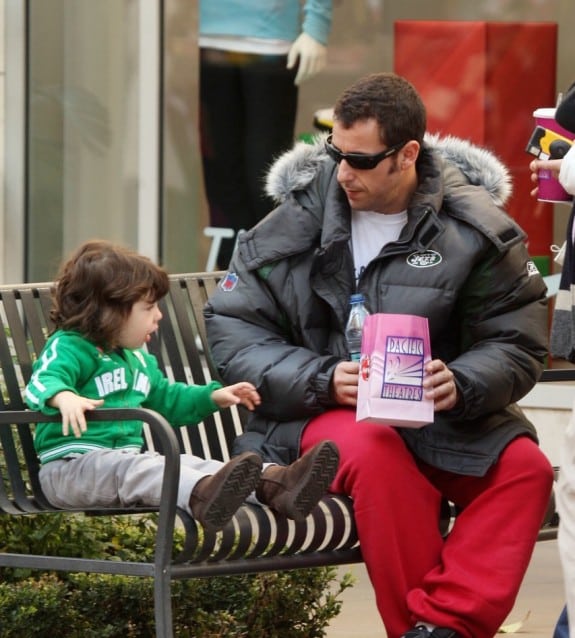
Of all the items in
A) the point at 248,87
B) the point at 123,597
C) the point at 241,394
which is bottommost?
the point at 123,597

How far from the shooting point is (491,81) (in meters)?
8.10

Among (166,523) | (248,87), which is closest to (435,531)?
(166,523)

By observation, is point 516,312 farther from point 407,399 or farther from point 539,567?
point 539,567

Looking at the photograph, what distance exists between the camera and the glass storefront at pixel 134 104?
827 centimetres

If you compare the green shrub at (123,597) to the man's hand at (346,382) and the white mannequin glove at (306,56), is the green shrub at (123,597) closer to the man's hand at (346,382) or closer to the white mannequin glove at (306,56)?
the man's hand at (346,382)

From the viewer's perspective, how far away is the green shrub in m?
4.99

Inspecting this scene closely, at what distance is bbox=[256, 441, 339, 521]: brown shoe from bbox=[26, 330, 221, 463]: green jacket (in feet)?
1.80

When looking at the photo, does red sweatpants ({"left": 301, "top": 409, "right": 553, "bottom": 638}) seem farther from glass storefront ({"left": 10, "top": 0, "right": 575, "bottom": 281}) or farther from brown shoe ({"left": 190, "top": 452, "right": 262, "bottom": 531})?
glass storefront ({"left": 10, "top": 0, "right": 575, "bottom": 281})

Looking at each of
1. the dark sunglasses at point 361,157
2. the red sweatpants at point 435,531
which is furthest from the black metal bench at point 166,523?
the dark sunglasses at point 361,157

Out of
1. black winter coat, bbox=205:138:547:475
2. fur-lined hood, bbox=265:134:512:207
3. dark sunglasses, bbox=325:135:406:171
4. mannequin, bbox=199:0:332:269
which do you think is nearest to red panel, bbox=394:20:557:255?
mannequin, bbox=199:0:332:269

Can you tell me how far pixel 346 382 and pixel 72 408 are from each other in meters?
0.76

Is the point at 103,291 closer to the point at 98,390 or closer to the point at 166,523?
the point at 98,390

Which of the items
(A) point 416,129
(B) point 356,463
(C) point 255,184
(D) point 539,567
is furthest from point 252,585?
(C) point 255,184

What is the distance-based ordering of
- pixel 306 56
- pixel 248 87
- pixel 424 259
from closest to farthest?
1. pixel 424 259
2. pixel 306 56
3. pixel 248 87
